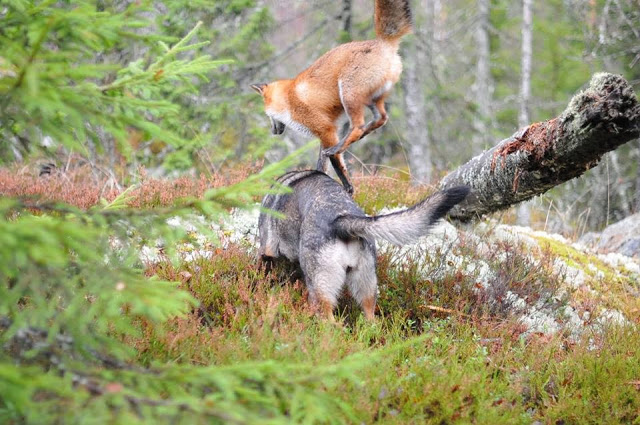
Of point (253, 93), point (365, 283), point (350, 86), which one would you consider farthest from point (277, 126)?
point (253, 93)

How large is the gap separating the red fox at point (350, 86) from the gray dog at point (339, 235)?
3.81ft

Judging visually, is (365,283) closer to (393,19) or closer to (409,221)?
(409,221)

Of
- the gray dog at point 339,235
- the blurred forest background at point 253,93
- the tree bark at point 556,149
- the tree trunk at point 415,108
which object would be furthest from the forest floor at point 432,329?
the tree trunk at point 415,108

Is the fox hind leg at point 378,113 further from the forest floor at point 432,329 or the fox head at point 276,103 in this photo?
the forest floor at point 432,329

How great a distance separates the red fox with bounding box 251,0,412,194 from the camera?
20.3 feet

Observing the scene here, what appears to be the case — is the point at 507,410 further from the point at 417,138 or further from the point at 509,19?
the point at 509,19

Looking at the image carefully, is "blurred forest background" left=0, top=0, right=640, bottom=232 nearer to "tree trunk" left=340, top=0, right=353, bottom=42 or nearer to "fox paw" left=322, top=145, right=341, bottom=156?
"tree trunk" left=340, top=0, right=353, bottom=42

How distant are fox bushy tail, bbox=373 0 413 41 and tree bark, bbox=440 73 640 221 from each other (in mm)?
1724

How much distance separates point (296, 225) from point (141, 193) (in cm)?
265

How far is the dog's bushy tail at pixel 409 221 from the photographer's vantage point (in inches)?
154

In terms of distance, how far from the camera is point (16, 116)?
288 cm

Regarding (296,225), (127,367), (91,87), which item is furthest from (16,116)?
(296,225)

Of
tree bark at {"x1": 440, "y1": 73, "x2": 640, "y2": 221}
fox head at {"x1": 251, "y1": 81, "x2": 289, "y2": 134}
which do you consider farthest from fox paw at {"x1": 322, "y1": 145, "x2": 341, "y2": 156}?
tree bark at {"x1": 440, "y1": 73, "x2": 640, "y2": 221}

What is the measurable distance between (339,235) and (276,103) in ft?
9.44
